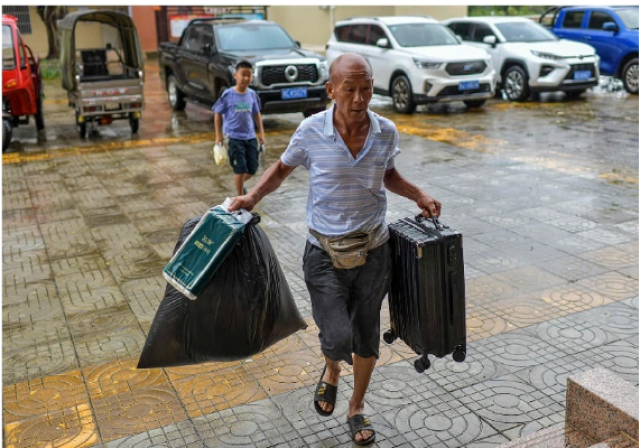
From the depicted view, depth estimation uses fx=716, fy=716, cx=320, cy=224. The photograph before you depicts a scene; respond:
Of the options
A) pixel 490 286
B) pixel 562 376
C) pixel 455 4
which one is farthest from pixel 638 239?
pixel 455 4

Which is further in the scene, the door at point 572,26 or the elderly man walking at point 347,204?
the door at point 572,26

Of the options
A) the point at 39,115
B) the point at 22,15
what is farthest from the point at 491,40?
the point at 22,15

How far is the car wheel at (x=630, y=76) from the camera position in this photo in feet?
49.5

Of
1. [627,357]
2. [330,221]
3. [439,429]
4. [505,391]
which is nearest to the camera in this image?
[330,221]

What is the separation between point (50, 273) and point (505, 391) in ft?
12.8

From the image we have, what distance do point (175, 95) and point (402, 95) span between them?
15.5ft

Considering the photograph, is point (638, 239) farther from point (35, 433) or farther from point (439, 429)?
point (35, 433)

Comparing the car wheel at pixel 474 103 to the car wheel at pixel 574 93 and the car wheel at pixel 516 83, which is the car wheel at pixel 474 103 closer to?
the car wheel at pixel 516 83

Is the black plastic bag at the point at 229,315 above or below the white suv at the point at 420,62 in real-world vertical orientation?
below

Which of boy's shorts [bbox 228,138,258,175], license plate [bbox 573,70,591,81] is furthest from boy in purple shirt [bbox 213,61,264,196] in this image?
license plate [bbox 573,70,591,81]


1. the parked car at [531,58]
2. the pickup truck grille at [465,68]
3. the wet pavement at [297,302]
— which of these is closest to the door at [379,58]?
the pickup truck grille at [465,68]

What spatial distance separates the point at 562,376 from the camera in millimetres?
4078

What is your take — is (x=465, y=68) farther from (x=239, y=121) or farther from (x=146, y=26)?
(x=146, y=26)

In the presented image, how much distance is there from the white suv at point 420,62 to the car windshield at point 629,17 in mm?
3680
